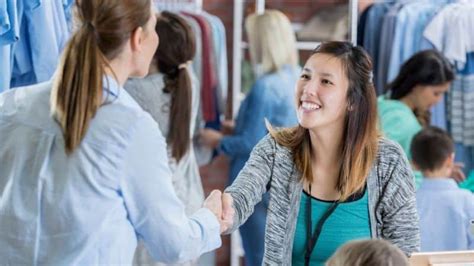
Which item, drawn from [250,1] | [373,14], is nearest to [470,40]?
[373,14]

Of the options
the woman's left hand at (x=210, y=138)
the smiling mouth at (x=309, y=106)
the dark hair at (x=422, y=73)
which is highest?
the smiling mouth at (x=309, y=106)

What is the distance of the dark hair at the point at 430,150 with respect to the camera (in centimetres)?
339

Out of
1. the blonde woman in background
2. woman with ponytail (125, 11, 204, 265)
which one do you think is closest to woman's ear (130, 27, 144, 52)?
woman with ponytail (125, 11, 204, 265)

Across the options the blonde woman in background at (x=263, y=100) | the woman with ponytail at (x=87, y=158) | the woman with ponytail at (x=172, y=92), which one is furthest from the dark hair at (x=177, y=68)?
the woman with ponytail at (x=87, y=158)

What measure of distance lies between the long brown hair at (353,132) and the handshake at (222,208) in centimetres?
24

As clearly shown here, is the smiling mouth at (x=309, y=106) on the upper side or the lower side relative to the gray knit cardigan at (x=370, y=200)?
upper

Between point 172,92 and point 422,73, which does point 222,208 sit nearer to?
point 172,92

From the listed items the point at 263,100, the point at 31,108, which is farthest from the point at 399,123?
the point at 31,108

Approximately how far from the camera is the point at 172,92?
357cm

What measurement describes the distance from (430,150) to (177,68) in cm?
98

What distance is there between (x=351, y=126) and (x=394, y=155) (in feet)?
0.44

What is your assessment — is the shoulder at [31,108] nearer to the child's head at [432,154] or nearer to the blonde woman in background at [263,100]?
the child's head at [432,154]

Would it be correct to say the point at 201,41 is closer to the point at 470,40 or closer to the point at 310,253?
the point at 470,40

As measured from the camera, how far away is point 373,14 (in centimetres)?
443
